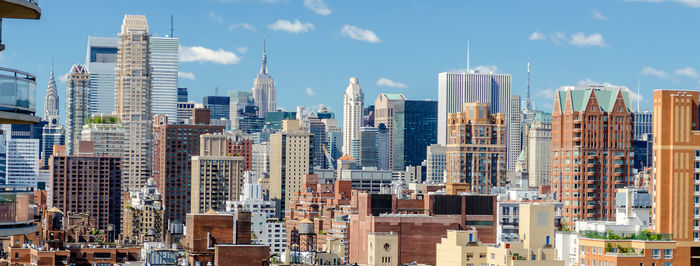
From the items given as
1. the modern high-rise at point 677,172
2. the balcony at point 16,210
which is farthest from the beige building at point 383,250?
the balcony at point 16,210

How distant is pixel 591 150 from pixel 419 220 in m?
24.5

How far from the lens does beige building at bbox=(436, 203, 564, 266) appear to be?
10006 cm

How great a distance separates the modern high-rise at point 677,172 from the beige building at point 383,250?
45796 millimetres

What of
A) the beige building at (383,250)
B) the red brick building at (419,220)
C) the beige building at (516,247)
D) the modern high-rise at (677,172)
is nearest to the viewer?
the modern high-rise at (677,172)

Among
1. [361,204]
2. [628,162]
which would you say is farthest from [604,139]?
[361,204]

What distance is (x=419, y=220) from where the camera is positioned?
504 feet

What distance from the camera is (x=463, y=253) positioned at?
107438mm

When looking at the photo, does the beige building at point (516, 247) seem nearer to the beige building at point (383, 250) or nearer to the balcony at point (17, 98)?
the beige building at point (383, 250)

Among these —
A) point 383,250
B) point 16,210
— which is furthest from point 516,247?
point 16,210

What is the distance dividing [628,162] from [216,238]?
80.0m

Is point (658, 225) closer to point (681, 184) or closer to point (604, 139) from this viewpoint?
point (681, 184)

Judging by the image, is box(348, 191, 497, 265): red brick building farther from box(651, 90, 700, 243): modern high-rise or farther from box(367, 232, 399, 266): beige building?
box(651, 90, 700, 243): modern high-rise

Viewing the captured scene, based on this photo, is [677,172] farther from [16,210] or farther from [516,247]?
[16,210]

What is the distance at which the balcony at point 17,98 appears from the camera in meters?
19.9
